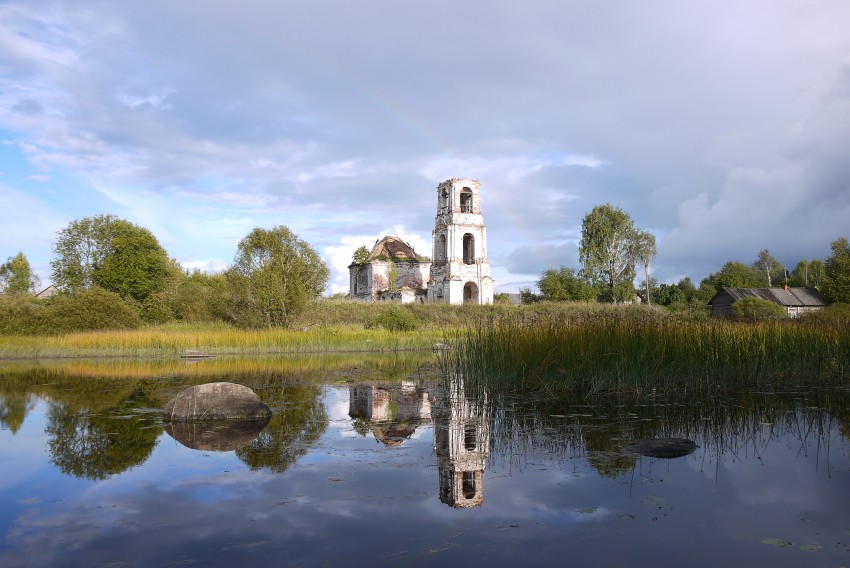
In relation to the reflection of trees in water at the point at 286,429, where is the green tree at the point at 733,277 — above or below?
above

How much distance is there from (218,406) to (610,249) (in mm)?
50201

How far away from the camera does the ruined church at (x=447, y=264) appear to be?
153 ft

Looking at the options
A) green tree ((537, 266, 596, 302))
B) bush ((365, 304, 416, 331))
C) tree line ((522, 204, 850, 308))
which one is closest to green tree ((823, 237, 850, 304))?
tree line ((522, 204, 850, 308))

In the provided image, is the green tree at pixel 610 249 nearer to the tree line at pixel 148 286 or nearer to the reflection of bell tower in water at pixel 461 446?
the tree line at pixel 148 286

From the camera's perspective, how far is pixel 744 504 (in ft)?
15.1

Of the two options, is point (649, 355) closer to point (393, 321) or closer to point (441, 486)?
point (441, 486)

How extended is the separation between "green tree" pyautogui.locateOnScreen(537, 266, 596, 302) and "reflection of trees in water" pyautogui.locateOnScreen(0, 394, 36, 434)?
43.9 meters

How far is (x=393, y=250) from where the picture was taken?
5253 cm

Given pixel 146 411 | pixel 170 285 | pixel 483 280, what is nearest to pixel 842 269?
pixel 483 280

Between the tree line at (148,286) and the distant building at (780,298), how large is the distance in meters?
33.4

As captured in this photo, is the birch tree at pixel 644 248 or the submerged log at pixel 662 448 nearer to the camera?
the submerged log at pixel 662 448

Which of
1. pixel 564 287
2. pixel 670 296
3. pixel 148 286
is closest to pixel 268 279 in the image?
pixel 148 286

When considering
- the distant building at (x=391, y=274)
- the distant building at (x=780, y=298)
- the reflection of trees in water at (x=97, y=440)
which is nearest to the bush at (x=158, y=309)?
the distant building at (x=391, y=274)

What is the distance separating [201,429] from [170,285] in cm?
3561
